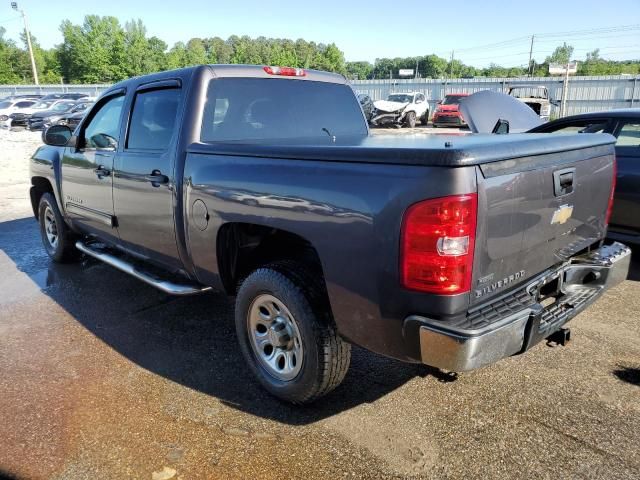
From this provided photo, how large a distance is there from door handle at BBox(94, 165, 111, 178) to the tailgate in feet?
10.4

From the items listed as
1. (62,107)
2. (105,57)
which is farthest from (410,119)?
(105,57)

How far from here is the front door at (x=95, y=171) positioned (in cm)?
418

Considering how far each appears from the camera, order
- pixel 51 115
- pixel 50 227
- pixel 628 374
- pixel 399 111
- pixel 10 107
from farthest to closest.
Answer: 1. pixel 10 107
2. pixel 51 115
3. pixel 399 111
4. pixel 50 227
5. pixel 628 374

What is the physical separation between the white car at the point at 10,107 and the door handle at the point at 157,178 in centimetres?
2842

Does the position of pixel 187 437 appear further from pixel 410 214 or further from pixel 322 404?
pixel 410 214

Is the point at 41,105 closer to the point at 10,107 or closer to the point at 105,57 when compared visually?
the point at 10,107

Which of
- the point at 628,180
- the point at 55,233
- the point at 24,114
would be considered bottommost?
the point at 55,233

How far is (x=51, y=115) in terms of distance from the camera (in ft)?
85.2

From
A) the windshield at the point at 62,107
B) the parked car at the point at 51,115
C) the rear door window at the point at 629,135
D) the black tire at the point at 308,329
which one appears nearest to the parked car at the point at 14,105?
the parked car at the point at 51,115

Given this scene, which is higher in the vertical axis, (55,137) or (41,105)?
(41,105)

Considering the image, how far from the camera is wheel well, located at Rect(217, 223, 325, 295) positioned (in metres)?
2.96

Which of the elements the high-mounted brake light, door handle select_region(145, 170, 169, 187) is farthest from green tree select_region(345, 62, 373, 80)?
door handle select_region(145, 170, 169, 187)

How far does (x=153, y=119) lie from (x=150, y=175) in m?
0.51

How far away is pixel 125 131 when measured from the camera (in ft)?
13.1
